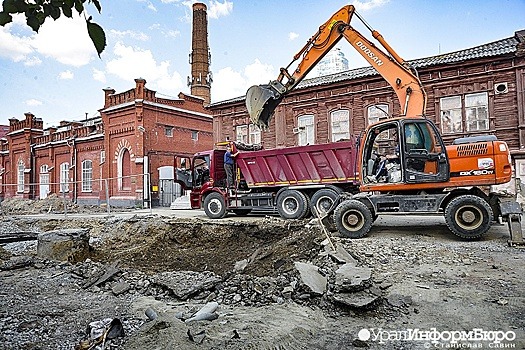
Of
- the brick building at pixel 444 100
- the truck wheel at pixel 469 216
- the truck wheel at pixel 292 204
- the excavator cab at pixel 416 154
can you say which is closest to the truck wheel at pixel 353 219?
the excavator cab at pixel 416 154

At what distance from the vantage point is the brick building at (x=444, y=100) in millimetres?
14062

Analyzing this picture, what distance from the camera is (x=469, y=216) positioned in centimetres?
716

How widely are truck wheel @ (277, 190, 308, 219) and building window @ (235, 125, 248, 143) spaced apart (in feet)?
29.8

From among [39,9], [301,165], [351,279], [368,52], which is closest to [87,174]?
[301,165]

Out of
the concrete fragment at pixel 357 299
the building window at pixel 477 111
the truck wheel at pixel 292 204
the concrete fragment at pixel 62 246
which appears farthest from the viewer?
the building window at pixel 477 111

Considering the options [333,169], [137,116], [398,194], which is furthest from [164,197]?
[398,194]

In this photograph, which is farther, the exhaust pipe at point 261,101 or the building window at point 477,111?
the building window at point 477,111

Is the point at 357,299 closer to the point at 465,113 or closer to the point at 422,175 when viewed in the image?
the point at 422,175

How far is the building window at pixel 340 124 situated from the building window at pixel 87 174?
1653cm

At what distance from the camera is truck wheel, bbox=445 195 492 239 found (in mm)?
7027

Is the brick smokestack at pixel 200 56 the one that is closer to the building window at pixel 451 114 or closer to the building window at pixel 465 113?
the building window at pixel 451 114

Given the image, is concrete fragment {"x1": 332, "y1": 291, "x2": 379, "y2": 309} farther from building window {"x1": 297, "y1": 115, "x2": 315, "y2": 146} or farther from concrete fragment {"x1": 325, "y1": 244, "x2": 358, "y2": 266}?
building window {"x1": 297, "y1": 115, "x2": 315, "y2": 146}

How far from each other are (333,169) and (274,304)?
761cm

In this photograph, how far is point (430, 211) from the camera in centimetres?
751
